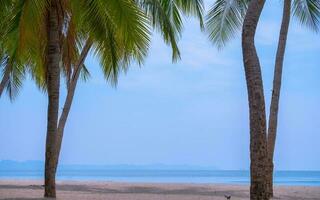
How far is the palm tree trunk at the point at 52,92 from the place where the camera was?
14.0m

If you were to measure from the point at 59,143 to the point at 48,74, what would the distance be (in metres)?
6.14

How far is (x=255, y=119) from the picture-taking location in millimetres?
10336

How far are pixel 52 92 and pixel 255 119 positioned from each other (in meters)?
5.60

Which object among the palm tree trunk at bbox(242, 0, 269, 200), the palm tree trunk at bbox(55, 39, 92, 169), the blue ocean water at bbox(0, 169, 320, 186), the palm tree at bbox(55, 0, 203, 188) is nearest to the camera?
the palm tree trunk at bbox(242, 0, 269, 200)

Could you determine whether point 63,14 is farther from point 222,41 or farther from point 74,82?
point 222,41

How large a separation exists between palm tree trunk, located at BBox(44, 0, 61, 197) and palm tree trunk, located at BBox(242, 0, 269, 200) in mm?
5231

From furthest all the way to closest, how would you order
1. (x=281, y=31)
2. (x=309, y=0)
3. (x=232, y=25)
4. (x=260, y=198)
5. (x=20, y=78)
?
(x=20, y=78)
(x=232, y=25)
(x=309, y=0)
(x=281, y=31)
(x=260, y=198)

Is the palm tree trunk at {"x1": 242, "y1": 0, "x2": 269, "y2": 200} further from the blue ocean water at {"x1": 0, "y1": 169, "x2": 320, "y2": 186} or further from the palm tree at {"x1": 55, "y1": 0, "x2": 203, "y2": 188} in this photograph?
the blue ocean water at {"x1": 0, "y1": 169, "x2": 320, "y2": 186}

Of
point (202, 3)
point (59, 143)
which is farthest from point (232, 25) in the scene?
point (59, 143)

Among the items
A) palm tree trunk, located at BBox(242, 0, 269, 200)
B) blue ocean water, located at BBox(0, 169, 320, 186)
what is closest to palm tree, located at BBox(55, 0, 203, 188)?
palm tree trunk, located at BBox(242, 0, 269, 200)

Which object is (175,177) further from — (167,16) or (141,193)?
(167,16)

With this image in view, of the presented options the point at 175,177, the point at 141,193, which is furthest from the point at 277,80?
the point at 175,177

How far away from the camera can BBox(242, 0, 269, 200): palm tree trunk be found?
10.2 m

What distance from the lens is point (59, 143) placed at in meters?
20.1
